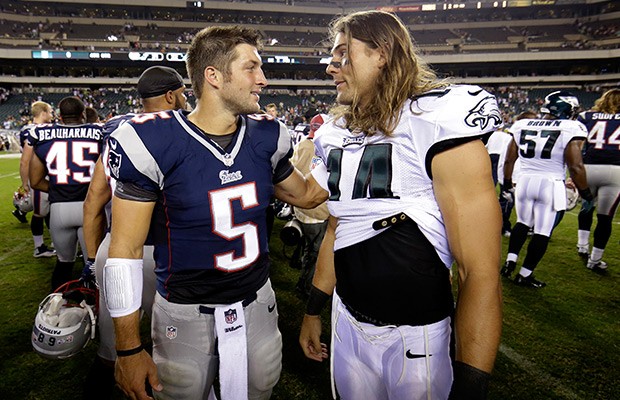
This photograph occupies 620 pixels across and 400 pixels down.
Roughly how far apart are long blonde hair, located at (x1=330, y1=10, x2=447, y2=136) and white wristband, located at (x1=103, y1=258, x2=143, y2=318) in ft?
3.56

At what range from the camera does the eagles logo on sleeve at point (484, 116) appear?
3.74 ft

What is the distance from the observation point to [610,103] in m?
4.95

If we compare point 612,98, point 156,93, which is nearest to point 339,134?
point 156,93

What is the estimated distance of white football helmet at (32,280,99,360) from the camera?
2.13 metres

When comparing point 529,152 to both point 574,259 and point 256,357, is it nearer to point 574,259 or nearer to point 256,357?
point 574,259

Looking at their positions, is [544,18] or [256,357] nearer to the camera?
[256,357]

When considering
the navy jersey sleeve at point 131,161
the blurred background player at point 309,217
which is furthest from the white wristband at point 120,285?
the blurred background player at point 309,217

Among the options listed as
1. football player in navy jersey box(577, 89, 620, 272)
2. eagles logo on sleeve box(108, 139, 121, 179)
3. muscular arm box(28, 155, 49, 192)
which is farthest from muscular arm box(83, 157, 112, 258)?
football player in navy jersey box(577, 89, 620, 272)

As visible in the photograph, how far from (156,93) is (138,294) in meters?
1.70

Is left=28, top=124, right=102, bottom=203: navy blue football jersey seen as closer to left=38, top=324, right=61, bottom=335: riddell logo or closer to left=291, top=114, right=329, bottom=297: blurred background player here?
left=38, top=324, right=61, bottom=335: riddell logo

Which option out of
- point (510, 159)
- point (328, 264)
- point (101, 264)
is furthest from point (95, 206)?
point (510, 159)

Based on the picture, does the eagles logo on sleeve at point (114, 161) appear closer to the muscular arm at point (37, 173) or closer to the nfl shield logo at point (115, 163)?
the nfl shield logo at point (115, 163)

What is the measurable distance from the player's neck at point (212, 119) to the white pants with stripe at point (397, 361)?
3.27 feet

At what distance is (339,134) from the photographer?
1.55m
